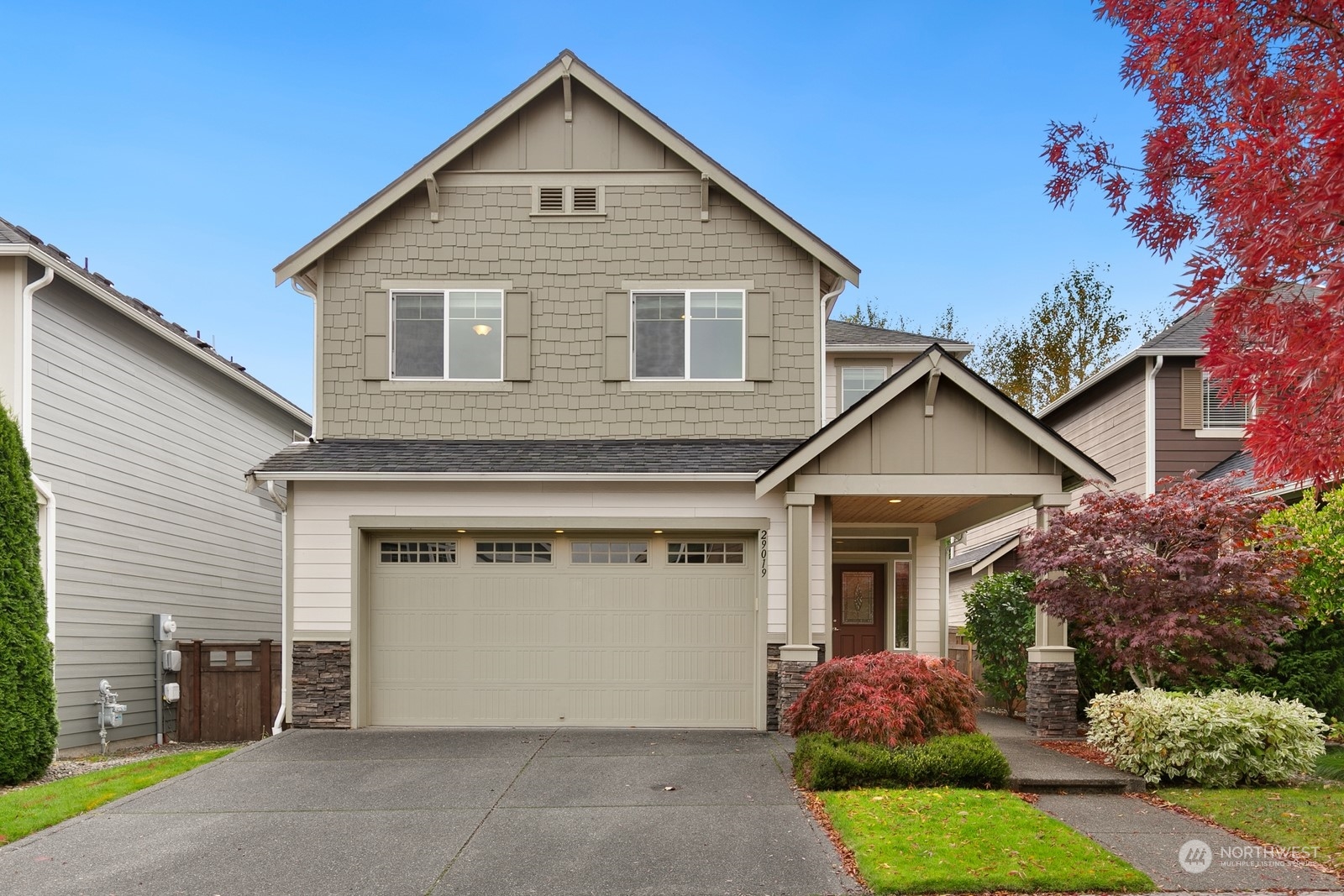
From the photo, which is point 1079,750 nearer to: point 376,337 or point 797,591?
point 797,591

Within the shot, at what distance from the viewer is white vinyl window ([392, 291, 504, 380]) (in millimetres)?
13203

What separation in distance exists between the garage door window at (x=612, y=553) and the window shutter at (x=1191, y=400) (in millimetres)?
9935

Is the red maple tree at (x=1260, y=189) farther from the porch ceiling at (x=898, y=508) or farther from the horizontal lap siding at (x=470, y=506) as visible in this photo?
the horizontal lap siding at (x=470, y=506)

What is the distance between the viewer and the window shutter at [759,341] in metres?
13.1

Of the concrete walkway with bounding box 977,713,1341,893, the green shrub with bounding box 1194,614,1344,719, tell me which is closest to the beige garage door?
the concrete walkway with bounding box 977,713,1341,893

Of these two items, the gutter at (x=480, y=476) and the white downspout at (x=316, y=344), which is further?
the white downspout at (x=316, y=344)

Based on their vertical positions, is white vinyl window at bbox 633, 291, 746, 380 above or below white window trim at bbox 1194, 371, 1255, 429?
above

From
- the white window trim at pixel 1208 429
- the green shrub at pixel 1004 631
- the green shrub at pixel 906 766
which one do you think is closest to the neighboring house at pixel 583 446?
the green shrub at pixel 1004 631

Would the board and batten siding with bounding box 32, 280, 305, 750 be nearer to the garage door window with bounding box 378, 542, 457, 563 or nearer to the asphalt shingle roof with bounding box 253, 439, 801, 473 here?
the asphalt shingle roof with bounding box 253, 439, 801, 473

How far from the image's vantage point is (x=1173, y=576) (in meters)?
10.9

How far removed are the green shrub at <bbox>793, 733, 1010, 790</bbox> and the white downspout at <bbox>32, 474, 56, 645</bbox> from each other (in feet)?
29.0

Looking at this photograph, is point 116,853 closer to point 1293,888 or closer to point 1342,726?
point 1293,888

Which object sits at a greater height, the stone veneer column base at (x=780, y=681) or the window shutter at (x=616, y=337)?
the window shutter at (x=616, y=337)

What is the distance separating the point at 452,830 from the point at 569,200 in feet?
27.3
